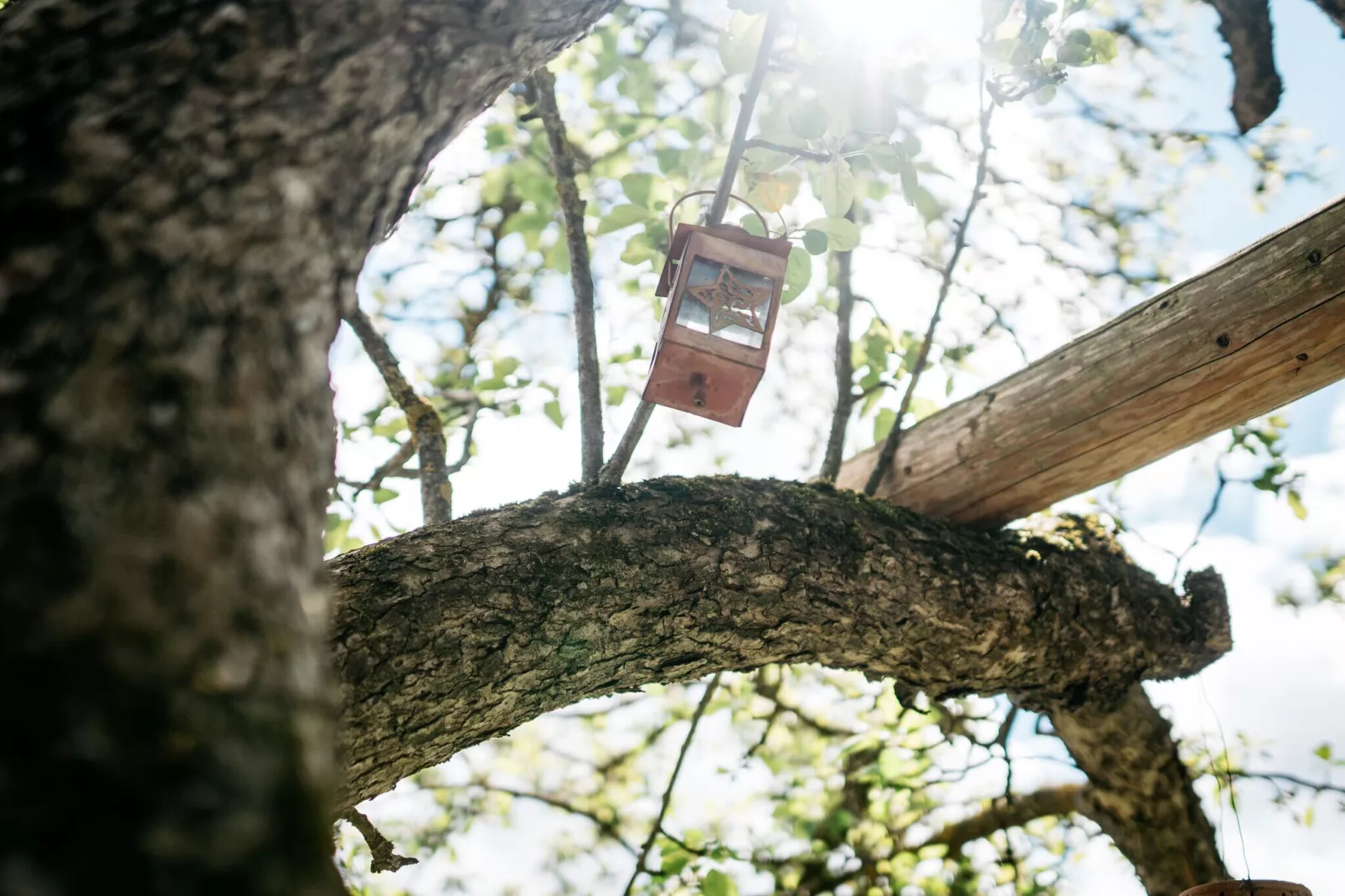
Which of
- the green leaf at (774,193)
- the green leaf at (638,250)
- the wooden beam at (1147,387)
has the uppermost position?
the green leaf at (638,250)

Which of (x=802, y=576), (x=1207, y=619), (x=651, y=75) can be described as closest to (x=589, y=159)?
(x=651, y=75)

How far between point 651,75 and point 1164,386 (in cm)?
173

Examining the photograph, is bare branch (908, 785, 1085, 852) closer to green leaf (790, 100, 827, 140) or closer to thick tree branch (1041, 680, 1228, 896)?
thick tree branch (1041, 680, 1228, 896)

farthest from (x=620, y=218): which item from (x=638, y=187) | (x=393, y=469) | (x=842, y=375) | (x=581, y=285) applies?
(x=393, y=469)

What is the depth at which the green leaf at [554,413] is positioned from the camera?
2.54 m

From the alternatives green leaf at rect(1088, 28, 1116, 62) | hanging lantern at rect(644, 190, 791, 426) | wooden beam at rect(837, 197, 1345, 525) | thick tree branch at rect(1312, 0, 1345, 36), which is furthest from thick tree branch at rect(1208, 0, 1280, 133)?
hanging lantern at rect(644, 190, 791, 426)

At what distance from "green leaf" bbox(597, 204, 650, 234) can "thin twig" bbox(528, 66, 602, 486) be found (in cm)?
6

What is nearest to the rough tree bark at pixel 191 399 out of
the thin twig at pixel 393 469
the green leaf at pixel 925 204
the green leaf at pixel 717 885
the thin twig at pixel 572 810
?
the green leaf at pixel 925 204

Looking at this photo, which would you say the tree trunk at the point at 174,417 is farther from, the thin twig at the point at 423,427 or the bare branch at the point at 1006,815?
the bare branch at the point at 1006,815

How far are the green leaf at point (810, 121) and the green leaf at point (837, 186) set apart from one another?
8 centimetres

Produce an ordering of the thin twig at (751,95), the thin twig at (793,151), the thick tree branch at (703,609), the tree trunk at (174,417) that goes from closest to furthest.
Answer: the tree trunk at (174,417) < the thick tree branch at (703,609) < the thin twig at (751,95) < the thin twig at (793,151)

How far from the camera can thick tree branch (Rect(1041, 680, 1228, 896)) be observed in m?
2.43

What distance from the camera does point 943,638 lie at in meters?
2.00

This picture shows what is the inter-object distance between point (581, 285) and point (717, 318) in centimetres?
35
